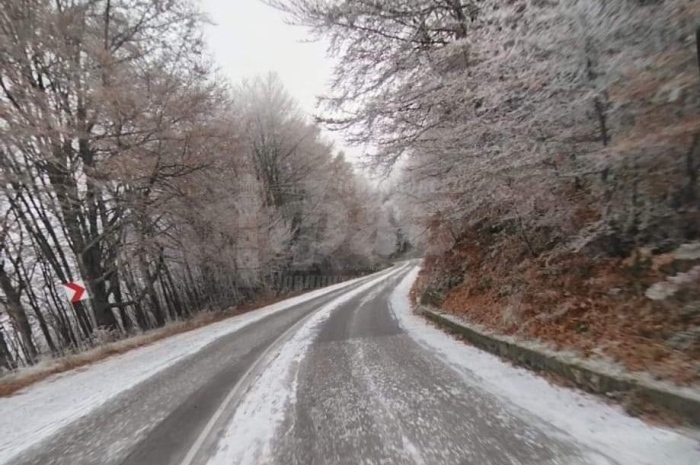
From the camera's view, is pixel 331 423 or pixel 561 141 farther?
pixel 561 141

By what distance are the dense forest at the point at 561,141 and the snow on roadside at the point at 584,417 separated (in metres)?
0.59

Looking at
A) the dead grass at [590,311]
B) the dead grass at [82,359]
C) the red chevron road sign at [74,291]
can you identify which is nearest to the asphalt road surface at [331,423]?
the dead grass at [590,311]

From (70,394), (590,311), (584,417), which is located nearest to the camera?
(584,417)

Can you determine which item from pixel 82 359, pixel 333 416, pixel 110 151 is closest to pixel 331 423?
pixel 333 416

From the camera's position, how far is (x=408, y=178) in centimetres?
1092

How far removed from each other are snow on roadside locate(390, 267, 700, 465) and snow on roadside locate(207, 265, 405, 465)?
2.29 m

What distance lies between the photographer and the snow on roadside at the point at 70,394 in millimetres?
4660

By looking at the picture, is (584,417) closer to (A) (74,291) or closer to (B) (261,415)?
(B) (261,415)

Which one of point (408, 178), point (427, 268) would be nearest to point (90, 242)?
point (408, 178)

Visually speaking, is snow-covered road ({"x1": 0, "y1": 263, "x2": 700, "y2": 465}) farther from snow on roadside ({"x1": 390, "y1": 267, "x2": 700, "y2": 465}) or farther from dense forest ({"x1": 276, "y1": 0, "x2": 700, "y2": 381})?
dense forest ({"x1": 276, "y1": 0, "x2": 700, "y2": 381})

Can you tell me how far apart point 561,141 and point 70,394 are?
847 centimetres

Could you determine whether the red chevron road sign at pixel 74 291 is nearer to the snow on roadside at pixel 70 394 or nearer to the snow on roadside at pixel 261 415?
the snow on roadside at pixel 70 394

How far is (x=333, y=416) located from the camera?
3.96m

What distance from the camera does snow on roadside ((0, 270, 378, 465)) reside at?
4.66 m
